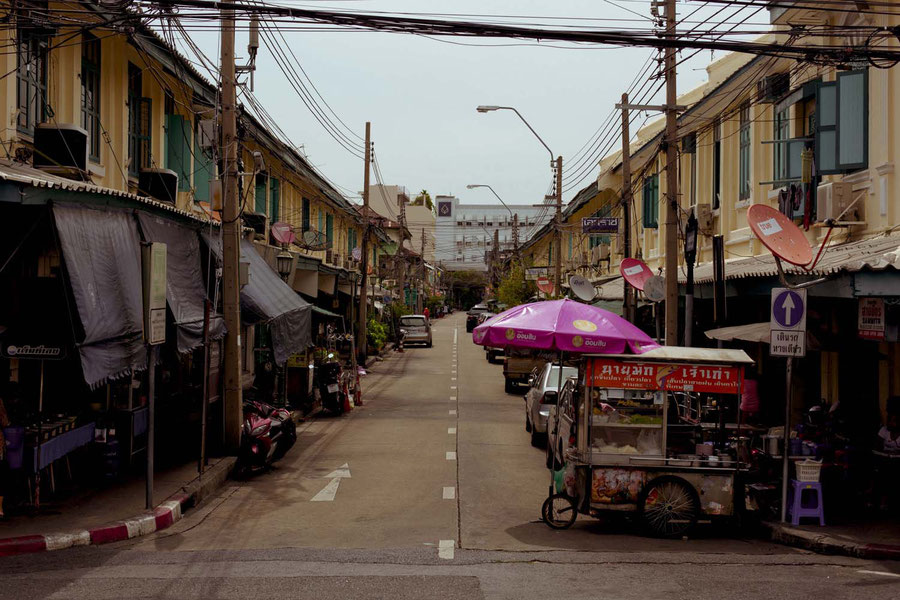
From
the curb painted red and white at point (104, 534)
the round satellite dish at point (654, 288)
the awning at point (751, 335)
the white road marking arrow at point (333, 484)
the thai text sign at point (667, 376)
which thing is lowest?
the white road marking arrow at point (333, 484)

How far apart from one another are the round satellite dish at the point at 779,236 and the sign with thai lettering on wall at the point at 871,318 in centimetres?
97

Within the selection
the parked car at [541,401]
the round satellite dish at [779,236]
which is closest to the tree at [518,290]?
the parked car at [541,401]

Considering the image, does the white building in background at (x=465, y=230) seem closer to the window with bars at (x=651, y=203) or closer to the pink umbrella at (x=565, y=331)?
the window with bars at (x=651, y=203)

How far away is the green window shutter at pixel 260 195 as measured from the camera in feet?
82.4

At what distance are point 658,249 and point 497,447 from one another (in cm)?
1263

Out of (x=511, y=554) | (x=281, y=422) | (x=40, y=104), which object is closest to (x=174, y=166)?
(x=40, y=104)

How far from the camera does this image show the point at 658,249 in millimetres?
27422

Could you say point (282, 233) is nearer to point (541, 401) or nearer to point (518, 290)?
point (541, 401)

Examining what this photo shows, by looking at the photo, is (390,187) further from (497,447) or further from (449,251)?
(497,447)

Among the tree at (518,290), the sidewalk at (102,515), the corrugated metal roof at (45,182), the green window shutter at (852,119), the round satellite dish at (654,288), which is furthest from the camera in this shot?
the tree at (518,290)

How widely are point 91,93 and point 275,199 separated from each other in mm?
13297

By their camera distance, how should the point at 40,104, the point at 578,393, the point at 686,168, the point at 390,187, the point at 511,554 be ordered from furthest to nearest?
the point at 390,187
the point at 686,168
the point at 40,104
the point at 578,393
the point at 511,554

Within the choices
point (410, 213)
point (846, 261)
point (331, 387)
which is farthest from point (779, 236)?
point (410, 213)

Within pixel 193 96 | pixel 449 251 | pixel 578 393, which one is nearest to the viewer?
pixel 578 393
